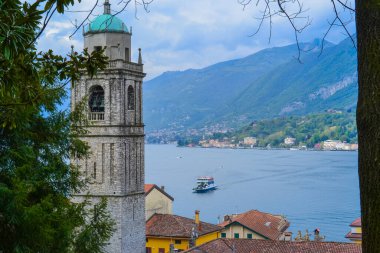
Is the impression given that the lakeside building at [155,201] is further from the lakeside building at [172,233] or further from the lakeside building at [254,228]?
the lakeside building at [254,228]

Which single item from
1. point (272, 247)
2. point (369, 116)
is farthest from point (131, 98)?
point (369, 116)

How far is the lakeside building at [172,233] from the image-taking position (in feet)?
117

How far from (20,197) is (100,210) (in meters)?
6.66

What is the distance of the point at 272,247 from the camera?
25.8 m

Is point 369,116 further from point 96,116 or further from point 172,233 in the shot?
point 172,233

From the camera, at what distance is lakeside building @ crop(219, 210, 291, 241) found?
40.2 metres

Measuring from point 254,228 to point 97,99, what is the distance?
15488mm

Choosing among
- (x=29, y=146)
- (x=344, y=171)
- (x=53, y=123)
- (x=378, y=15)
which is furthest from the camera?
(x=344, y=171)

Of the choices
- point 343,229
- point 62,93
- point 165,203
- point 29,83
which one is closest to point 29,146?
point 62,93

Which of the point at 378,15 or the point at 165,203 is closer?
the point at 378,15

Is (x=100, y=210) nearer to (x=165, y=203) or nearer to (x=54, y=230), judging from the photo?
(x=54, y=230)

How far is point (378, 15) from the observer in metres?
3.25

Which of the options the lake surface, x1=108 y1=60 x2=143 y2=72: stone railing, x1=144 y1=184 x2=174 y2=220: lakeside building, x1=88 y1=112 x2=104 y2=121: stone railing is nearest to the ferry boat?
the lake surface

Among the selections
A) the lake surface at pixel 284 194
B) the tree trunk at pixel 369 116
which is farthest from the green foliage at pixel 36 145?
the lake surface at pixel 284 194
